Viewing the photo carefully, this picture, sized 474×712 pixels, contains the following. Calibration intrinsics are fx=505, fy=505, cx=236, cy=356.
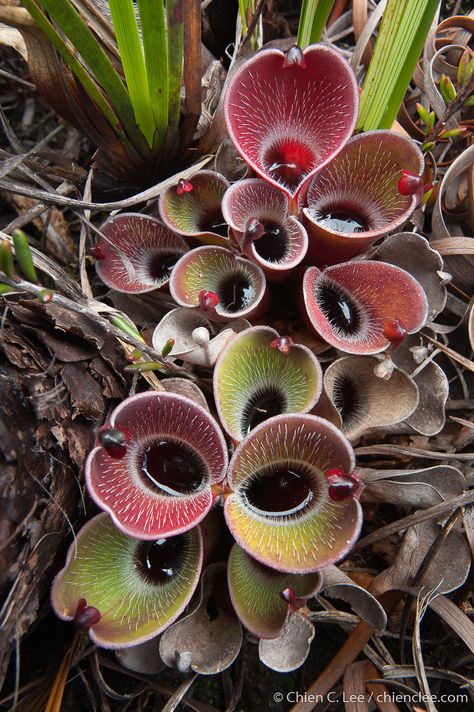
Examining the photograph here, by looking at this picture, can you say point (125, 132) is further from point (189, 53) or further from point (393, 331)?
point (393, 331)

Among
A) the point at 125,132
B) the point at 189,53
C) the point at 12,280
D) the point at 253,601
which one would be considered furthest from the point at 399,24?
the point at 253,601

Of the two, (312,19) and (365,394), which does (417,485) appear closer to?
(365,394)

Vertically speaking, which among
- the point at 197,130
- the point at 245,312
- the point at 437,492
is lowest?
the point at 437,492

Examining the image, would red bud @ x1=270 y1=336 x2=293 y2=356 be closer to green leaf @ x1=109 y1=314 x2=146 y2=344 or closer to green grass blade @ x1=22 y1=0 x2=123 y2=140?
green leaf @ x1=109 y1=314 x2=146 y2=344

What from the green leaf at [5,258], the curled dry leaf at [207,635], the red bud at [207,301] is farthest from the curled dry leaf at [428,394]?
the green leaf at [5,258]

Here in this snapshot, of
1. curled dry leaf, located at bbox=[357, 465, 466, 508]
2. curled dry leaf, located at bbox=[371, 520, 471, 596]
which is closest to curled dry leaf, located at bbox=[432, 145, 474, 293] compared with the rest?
curled dry leaf, located at bbox=[357, 465, 466, 508]

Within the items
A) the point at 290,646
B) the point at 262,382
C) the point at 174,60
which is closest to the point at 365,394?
the point at 262,382
